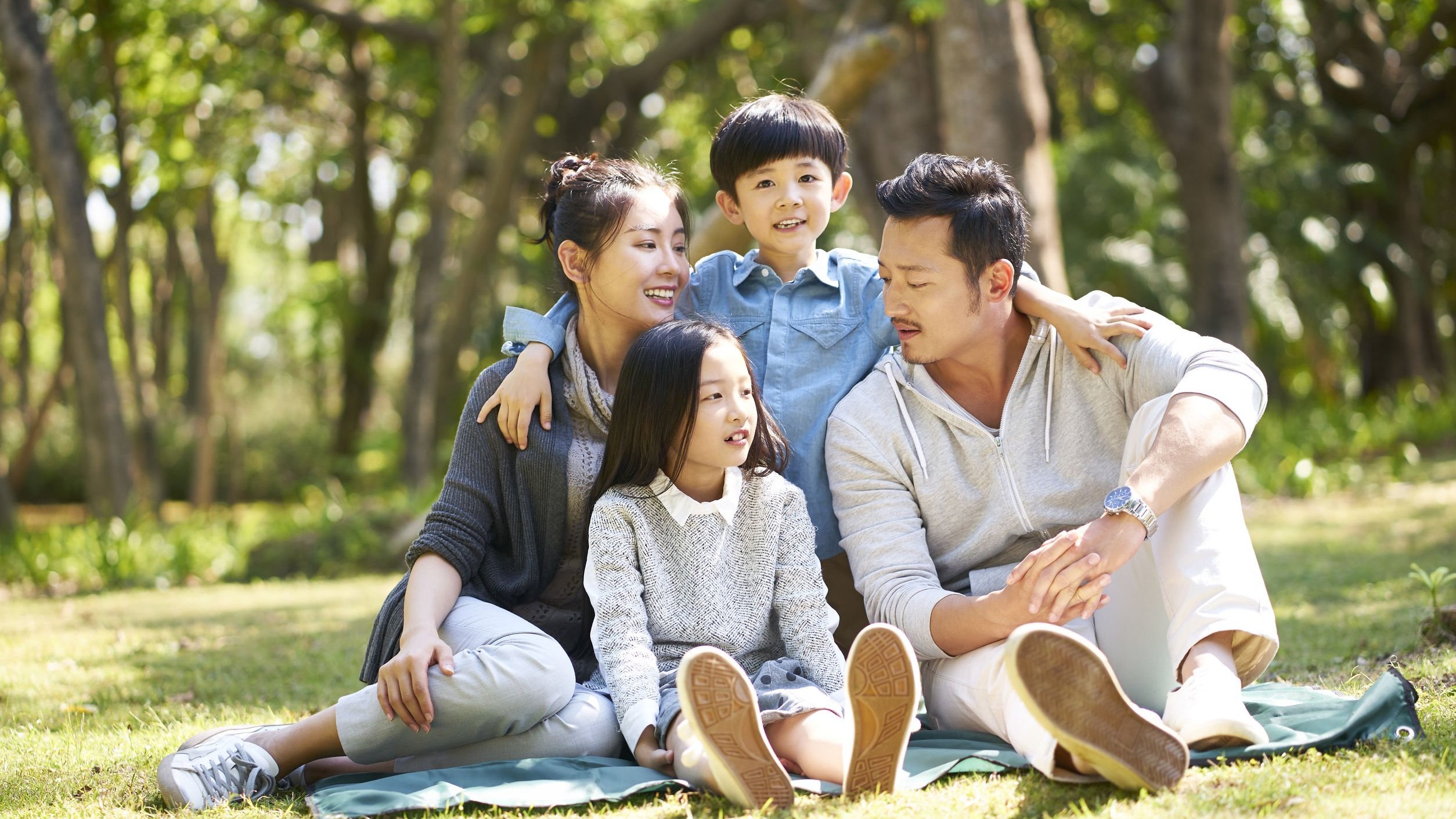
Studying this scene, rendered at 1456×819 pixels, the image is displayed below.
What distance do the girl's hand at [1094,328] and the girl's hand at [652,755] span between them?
4.58ft

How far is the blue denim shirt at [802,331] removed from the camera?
127 inches

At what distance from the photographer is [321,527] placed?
8648 millimetres

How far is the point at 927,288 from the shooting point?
300cm

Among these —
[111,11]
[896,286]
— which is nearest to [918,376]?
[896,286]

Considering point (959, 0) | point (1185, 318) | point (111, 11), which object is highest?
point (111, 11)

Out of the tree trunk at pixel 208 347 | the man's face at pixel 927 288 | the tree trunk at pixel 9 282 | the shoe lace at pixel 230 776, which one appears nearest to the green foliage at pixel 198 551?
the tree trunk at pixel 9 282

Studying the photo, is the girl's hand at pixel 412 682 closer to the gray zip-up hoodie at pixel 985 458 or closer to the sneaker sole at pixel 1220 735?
the gray zip-up hoodie at pixel 985 458

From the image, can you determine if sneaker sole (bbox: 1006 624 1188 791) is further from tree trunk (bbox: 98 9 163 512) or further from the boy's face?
tree trunk (bbox: 98 9 163 512)

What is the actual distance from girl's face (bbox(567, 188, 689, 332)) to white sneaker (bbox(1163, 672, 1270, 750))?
1546 millimetres

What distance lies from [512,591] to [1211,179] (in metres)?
9.15

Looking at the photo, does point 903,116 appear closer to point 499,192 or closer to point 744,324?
point 499,192

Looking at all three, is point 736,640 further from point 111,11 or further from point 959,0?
point 111,11

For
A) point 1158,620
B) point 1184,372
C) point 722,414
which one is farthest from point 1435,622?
point 722,414

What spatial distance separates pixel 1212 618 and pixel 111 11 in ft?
33.0
